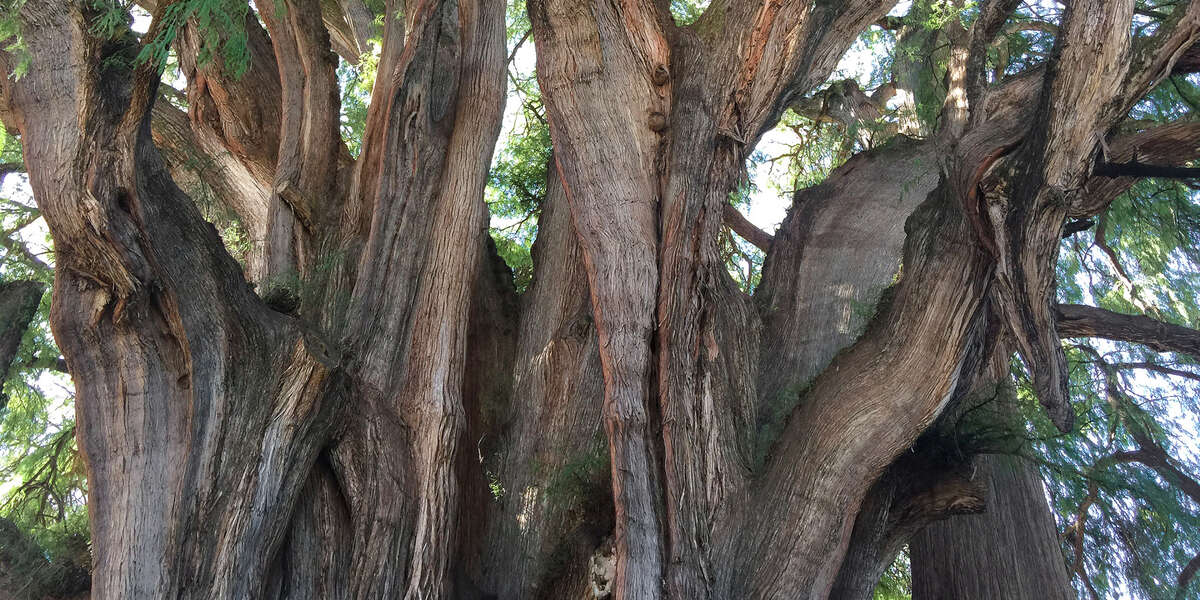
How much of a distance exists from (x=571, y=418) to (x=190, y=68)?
10.5ft

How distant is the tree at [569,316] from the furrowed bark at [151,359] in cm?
1

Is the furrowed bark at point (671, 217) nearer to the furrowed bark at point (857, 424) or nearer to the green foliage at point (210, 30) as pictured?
the furrowed bark at point (857, 424)

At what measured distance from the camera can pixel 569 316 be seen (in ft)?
15.6

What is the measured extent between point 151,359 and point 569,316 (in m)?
1.93

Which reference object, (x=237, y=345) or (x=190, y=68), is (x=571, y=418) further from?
→ (x=190, y=68)

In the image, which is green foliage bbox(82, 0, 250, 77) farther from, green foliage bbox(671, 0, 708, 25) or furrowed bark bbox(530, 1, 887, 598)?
green foliage bbox(671, 0, 708, 25)

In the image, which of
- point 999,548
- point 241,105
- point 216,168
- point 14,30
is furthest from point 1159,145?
point 216,168

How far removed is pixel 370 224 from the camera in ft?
15.5

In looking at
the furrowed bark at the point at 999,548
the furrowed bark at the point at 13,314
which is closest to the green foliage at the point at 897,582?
the furrowed bark at the point at 999,548

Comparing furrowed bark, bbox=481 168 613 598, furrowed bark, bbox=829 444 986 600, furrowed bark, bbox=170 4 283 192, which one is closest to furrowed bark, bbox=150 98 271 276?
furrowed bark, bbox=170 4 283 192

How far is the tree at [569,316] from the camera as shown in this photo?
3596 millimetres

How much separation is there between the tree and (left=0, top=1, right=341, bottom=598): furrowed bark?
0.01m

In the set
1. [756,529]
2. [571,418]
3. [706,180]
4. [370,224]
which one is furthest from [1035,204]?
[370,224]

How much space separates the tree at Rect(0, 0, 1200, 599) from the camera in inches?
142
